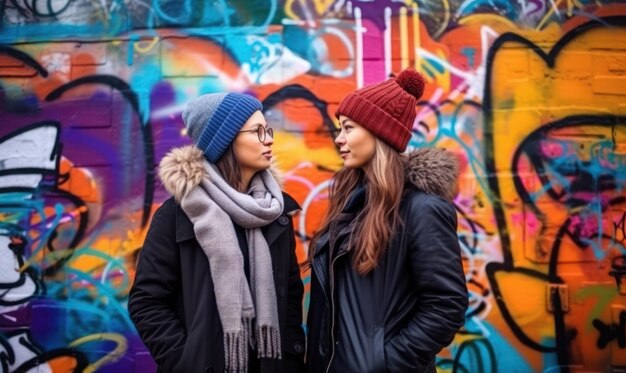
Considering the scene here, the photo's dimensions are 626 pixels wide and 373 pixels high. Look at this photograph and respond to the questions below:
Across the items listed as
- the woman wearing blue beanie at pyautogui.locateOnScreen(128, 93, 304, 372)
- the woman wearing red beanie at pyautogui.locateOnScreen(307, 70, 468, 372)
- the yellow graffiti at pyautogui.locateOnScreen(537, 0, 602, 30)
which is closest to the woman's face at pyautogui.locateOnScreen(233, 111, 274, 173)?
the woman wearing blue beanie at pyautogui.locateOnScreen(128, 93, 304, 372)

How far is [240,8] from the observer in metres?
3.73

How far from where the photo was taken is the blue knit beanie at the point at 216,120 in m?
2.27

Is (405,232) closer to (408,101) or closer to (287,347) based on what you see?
(408,101)

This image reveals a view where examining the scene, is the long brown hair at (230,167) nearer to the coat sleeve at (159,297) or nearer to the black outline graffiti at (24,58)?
the coat sleeve at (159,297)

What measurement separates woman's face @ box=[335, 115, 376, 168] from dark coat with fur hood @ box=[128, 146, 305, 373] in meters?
0.48

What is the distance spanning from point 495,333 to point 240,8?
2741 millimetres

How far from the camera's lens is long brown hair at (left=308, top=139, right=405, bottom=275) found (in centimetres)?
202

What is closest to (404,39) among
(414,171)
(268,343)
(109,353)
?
(414,171)

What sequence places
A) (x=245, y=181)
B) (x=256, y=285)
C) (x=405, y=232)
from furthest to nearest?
(x=245, y=181) < (x=256, y=285) < (x=405, y=232)

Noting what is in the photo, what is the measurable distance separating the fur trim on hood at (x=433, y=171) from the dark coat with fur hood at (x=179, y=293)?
2.14 feet

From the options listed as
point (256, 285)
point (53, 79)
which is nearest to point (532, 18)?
point (256, 285)

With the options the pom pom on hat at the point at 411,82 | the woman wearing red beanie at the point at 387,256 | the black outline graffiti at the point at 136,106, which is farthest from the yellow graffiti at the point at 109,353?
the pom pom on hat at the point at 411,82

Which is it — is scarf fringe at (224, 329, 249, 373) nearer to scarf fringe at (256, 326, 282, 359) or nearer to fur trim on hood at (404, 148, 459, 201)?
scarf fringe at (256, 326, 282, 359)

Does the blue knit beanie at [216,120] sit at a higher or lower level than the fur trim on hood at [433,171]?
higher
